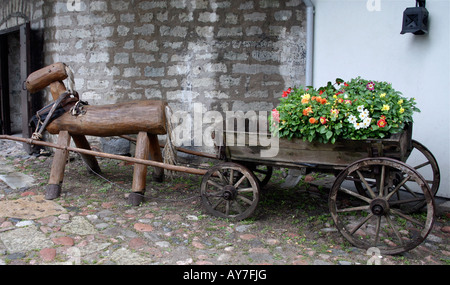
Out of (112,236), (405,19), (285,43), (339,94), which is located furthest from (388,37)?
(112,236)

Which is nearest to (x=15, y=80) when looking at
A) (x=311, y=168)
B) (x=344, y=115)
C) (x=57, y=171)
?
(x=57, y=171)

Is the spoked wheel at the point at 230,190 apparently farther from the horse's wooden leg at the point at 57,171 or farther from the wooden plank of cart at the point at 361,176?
the horse's wooden leg at the point at 57,171

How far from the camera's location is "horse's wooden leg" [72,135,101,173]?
5254mm

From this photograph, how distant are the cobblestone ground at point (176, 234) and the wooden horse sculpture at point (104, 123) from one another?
0.79ft

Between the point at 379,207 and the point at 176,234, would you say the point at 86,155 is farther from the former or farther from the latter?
the point at 379,207

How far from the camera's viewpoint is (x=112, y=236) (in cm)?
370

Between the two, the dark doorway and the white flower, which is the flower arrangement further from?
the dark doorway

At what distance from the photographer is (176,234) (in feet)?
12.4

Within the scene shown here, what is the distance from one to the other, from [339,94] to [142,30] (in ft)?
12.7

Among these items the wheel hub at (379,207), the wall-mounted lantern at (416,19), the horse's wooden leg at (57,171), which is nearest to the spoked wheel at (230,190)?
the wheel hub at (379,207)

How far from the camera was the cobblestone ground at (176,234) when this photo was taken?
3.29 m

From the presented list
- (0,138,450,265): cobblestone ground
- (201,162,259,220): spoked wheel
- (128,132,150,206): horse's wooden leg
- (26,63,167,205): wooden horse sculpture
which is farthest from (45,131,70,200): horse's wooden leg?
(201,162,259,220): spoked wheel

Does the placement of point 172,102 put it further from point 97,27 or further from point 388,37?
point 388,37

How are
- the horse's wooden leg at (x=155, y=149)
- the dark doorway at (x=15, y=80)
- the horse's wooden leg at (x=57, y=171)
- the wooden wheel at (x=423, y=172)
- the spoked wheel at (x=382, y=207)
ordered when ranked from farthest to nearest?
the dark doorway at (x=15, y=80) → the horse's wooden leg at (x=155, y=149) → the horse's wooden leg at (x=57, y=171) → the wooden wheel at (x=423, y=172) → the spoked wheel at (x=382, y=207)
